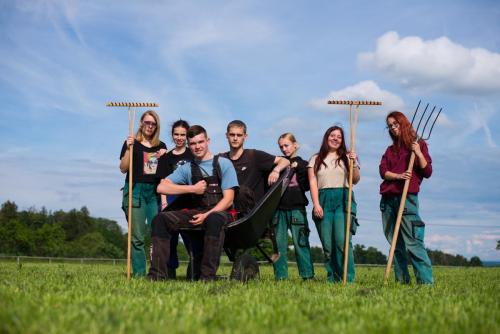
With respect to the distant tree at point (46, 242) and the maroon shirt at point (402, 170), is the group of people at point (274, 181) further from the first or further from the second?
the distant tree at point (46, 242)

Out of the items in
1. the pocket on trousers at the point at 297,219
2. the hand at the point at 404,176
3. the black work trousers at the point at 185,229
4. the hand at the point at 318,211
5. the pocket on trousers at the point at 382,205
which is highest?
the hand at the point at 404,176

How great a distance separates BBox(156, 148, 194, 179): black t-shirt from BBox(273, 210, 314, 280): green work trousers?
1443mm

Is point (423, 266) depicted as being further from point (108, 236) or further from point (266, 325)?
point (108, 236)

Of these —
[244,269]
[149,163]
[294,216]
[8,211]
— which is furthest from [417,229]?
[8,211]

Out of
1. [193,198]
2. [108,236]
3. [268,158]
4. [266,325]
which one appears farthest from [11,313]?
[108,236]

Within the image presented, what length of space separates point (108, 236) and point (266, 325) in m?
96.0

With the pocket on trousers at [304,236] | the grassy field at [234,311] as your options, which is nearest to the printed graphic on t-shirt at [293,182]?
the pocket on trousers at [304,236]

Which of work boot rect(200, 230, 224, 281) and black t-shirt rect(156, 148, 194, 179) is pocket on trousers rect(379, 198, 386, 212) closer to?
work boot rect(200, 230, 224, 281)

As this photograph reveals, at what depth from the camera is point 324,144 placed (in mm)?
7559

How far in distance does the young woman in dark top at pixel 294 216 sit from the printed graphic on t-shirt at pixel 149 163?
179cm

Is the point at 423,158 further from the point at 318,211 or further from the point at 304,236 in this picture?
the point at 304,236

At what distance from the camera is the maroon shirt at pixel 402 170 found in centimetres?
741

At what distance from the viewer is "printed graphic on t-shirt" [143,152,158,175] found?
798 cm

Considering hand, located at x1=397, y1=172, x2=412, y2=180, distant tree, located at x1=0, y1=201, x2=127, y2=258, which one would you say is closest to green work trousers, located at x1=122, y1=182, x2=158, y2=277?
hand, located at x1=397, y1=172, x2=412, y2=180
